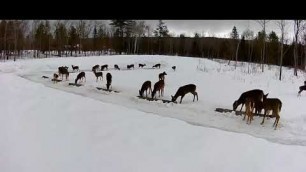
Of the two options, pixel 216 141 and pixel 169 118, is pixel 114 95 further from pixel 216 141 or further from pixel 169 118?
pixel 216 141

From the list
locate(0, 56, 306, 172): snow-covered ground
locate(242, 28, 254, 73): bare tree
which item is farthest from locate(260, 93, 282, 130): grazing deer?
locate(242, 28, 254, 73): bare tree

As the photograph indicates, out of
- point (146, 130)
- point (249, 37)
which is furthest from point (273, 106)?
point (249, 37)

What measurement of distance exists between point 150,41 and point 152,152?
4112 mm

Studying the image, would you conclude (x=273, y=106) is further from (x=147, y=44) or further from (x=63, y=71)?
(x=63, y=71)

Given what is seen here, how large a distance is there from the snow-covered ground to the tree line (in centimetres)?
40

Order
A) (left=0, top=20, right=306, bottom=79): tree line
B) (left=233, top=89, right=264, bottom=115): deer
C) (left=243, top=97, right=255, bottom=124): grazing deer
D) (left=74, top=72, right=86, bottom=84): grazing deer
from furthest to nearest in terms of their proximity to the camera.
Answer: (left=74, top=72, right=86, bottom=84): grazing deer < (left=0, top=20, right=306, bottom=79): tree line < (left=233, top=89, right=264, bottom=115): deer < (left=243, top=97, right=255, bottom=124): grazing deer

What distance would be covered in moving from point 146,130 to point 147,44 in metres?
3.38

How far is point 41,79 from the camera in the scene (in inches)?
306

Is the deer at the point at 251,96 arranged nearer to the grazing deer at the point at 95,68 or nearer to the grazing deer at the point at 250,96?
the grazing deer at the point at 250,96

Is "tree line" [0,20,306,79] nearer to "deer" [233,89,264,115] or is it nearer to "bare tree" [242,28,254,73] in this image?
"bare tree" [242,28,254,73]

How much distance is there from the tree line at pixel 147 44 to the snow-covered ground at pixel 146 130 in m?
0.40

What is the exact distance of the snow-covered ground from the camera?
3.56m

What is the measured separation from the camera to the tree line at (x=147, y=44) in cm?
618
